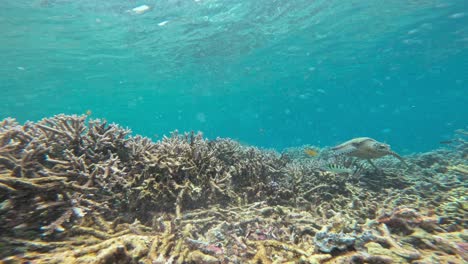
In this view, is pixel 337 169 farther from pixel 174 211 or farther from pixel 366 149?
pixel 174 211

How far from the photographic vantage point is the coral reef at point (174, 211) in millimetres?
2180

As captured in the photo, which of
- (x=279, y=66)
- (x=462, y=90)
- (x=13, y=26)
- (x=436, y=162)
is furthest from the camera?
(x=462, y=90)

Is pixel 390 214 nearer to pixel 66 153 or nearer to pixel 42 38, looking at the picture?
pixel 66 153

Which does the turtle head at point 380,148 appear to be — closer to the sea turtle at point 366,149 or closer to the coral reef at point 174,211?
the sea turtle at point 366,149

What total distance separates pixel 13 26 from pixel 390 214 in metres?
26.8

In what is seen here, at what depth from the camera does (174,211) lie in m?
3.44

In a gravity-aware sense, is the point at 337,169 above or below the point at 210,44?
below

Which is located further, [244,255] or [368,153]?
[368,153]

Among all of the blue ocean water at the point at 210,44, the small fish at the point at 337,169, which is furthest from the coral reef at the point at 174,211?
the blue ocean water at the point at 210,44

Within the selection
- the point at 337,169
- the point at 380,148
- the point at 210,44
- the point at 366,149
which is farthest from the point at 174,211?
the point at 210,44

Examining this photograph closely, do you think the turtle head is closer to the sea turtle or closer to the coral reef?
the sea turtle

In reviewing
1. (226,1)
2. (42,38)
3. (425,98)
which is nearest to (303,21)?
(226,1)

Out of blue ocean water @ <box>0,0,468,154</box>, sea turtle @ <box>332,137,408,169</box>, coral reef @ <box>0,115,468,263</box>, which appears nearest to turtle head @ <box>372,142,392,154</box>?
sea turtle @ <box>332,137,408,169</box>

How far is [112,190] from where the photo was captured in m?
3.22
